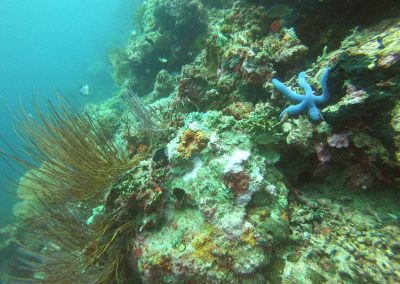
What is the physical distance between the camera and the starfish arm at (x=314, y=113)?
2.73 metres

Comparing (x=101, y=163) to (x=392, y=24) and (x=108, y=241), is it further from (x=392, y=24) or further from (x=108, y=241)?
(x=392, y=24)

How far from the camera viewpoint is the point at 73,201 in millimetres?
3721

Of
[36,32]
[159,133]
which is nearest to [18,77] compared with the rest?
[36,32]

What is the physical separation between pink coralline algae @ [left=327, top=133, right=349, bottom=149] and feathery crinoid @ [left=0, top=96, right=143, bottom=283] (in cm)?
263

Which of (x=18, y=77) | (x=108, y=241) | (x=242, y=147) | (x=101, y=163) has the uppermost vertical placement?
(x=18, y=77)

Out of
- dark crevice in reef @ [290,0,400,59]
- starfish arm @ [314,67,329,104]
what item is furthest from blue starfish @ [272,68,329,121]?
dark crevice in reef @ [290,0,400,59]

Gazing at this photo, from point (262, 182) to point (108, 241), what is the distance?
2191mm

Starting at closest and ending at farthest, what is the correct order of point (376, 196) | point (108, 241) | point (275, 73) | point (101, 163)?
point (376, 196) → point (108, 241) → point (101, 163) → point (275, 73)

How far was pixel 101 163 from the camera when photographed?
3.55m

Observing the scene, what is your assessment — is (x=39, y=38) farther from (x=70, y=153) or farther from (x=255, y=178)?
(x=255, y=178)

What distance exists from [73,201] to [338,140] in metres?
3.68

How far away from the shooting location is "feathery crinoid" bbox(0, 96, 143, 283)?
320cm

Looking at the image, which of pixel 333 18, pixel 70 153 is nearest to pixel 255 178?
pixel 70 153

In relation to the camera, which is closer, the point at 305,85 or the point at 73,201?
the point at 305,85
